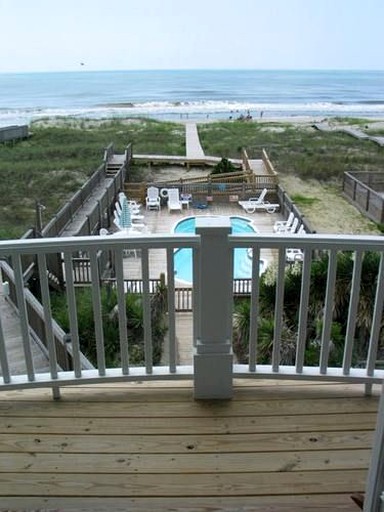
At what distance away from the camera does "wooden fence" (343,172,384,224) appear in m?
14.6

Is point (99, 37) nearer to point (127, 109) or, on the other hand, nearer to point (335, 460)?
point (127, 109)

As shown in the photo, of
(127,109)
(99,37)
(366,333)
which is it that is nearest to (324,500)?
(366,333)

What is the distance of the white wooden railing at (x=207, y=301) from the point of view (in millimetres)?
2031

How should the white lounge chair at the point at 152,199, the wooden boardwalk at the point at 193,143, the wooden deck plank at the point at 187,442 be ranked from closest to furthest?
the wooden deck plank at the point at 187,442 → the white lounge chair at the point at 152,199 → the wooden boardwalk at the point at 193,143

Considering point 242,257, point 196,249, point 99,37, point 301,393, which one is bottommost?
point 242,257

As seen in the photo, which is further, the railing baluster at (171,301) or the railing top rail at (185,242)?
the railing baluster at (171,301)

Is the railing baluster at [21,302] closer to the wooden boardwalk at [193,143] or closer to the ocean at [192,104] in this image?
the wooden boardwalk at [193,143]

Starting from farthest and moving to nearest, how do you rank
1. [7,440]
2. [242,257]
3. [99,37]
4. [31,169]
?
1. [99,37]
2. [31,169]
3. [242,257]
4. [7,440]

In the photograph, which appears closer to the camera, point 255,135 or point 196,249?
point 196,249

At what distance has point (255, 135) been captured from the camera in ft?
105

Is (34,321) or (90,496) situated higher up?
(90,496)

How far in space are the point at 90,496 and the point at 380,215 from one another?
1430cm

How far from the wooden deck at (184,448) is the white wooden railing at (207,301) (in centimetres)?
10

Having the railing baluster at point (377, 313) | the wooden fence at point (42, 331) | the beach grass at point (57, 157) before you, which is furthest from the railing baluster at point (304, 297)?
the beach grass at point (57, 157)
